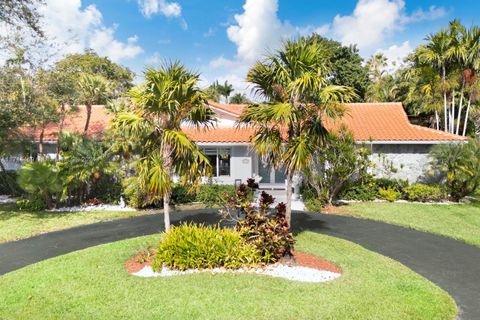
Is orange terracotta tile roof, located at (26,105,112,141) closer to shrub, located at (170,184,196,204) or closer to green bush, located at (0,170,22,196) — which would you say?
green bush, located at (0,170,22,196)

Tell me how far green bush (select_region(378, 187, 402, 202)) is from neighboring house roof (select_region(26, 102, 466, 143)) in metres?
2.95

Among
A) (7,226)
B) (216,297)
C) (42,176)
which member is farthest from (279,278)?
(42,176)

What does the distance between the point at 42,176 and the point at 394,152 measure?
19.2 metres

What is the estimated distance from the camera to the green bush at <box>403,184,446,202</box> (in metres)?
19.0

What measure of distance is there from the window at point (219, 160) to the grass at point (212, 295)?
1305cm

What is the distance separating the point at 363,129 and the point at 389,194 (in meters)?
5.01

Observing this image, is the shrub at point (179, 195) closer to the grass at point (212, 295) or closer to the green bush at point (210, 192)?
the green bush at point (210, 192)

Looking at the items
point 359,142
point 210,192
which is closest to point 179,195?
point 210,192

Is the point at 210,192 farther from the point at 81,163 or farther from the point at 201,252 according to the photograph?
the point at 201,252

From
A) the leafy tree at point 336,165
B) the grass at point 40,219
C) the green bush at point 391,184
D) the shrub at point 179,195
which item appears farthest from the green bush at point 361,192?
the grass at point 40,219

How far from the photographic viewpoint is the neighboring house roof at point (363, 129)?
67.4ft

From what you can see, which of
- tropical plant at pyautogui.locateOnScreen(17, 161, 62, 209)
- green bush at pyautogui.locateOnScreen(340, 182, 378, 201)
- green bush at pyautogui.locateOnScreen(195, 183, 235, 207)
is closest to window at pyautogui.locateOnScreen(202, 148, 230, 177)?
green bush at pyautogui.locateOnScreen(195, 183, 235, 207)

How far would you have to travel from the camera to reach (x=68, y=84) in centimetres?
1969

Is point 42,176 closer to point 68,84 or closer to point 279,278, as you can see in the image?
point 68,84
